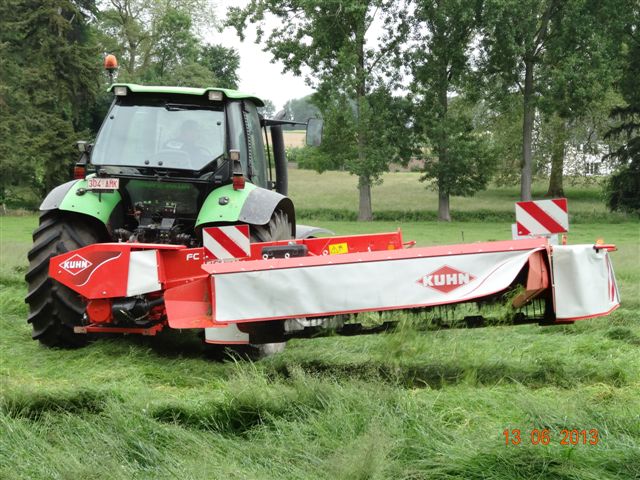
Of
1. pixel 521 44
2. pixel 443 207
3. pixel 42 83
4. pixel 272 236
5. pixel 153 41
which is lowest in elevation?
pixel 443 207

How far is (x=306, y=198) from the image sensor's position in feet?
136

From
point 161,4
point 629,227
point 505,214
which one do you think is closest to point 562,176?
point 505,214

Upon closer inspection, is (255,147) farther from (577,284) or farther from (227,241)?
(577,284)

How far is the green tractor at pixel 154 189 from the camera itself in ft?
21.2

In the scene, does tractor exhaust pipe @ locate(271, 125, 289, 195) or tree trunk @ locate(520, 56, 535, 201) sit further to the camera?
tree trunk @ locate(520, 56, 535, 201)

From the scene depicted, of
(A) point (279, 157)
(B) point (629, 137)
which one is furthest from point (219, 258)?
(B) point (629, 137)

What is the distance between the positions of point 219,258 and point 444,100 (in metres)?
30.3

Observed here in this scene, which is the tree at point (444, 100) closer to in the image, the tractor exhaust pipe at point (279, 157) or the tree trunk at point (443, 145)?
the tree trunk at point (443, 145)

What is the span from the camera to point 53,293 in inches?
250

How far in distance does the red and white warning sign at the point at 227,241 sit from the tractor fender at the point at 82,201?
1.26m

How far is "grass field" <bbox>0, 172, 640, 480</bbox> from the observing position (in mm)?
3387

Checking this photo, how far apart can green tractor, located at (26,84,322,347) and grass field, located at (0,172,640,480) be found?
0.78 m

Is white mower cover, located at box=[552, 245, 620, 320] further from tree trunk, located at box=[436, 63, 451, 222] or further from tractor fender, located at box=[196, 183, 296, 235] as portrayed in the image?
tree trunk, located at box=[436, 63, 451, 222]

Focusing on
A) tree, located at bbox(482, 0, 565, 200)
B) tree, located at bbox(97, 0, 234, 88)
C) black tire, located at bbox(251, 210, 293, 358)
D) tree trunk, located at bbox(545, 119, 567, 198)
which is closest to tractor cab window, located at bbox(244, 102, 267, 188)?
black tire, located at bbox(251, 210, 293, 358)
